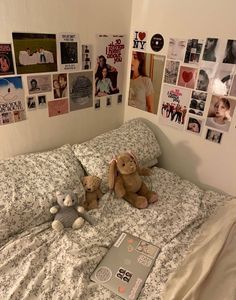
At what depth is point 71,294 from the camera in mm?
1024

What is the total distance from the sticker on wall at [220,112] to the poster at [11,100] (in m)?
1.13

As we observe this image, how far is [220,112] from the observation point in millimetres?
1569

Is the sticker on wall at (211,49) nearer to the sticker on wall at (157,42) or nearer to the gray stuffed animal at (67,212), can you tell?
the sticker on wall at (157,42)

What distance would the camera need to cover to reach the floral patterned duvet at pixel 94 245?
1.05 meters

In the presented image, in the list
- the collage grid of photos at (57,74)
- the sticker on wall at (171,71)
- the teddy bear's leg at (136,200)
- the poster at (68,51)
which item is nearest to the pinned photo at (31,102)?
the collage grid of photos at (57,74)

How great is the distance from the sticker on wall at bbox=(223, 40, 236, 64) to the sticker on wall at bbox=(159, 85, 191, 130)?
0.30 m

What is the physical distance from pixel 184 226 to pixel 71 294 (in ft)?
2.23

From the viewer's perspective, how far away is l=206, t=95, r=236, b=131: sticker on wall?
1523 mm

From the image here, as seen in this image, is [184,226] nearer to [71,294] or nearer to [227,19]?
[71,294]

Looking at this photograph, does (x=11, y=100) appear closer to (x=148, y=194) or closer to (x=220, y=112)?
(x=148, y=194)

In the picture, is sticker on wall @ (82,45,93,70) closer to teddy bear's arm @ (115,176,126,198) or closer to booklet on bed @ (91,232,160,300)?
teddy bear's arm @ (115,176,126,198)

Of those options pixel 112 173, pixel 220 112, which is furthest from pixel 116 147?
pixel 220 112

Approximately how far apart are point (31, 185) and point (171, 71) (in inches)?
44.5

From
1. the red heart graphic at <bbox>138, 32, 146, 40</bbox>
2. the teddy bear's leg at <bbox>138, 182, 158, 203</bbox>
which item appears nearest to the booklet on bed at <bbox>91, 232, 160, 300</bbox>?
the teddy bear's leg at <bbox>138, 182, 158, 203</bbox>
